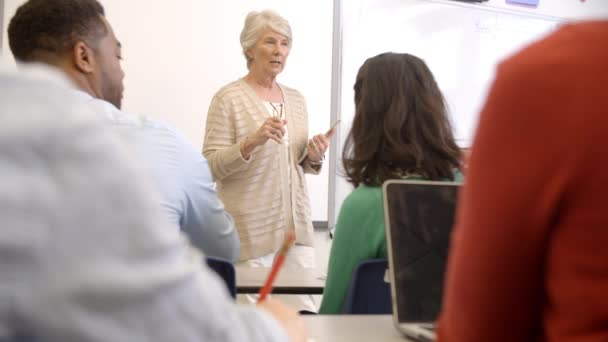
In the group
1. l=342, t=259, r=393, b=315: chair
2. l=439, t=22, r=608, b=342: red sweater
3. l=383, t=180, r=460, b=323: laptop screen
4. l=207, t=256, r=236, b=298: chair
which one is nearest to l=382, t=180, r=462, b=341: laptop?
l=383, t=180, r=460, b=323: laptop screen

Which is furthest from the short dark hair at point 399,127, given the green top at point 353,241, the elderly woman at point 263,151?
the elderly woman at point 263,151

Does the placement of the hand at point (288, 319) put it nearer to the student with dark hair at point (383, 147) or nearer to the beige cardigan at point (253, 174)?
the student with dark hair at point (383, 147)

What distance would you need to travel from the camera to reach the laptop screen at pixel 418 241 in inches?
47.3

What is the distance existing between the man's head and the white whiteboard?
2245 millimetres

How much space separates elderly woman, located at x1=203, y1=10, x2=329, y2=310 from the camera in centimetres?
261

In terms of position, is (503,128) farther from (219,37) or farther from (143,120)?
(219,37)

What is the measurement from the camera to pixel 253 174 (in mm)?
2684

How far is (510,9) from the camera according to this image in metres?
4.24

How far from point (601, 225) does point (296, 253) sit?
2.18 m

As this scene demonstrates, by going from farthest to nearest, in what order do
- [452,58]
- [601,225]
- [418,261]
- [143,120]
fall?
[452,58], [143,120], [418,261], [601,225]

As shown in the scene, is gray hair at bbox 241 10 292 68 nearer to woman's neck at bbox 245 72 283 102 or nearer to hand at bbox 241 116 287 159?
woman's neck at bbox 245 72 283 102

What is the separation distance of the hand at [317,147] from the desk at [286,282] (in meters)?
0.72

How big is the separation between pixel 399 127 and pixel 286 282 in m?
0.54

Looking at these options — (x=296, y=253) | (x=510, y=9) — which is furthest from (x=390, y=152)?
(x=510, y=9)
